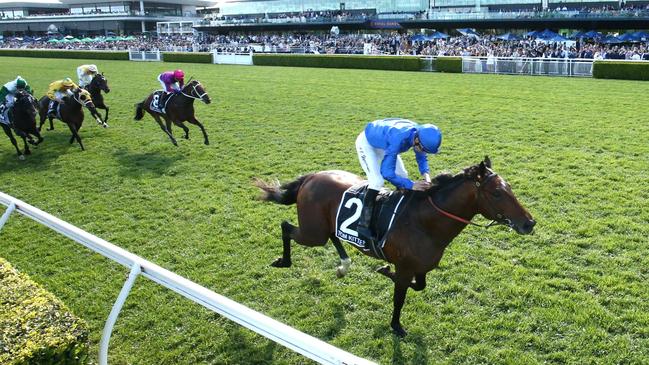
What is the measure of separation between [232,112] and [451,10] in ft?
128

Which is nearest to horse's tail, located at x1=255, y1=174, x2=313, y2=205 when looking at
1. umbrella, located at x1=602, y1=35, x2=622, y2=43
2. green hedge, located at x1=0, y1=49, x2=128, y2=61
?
umbrella, located at x1=602, y1=35, x2=622, y2=43

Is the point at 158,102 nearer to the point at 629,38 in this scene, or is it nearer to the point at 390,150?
the point at 390,150

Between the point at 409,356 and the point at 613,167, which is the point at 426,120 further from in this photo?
the point at 409,356

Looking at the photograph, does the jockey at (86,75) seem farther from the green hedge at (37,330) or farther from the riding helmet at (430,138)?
the riding helmet at (430,138)

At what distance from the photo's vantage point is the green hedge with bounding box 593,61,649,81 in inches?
→ 733

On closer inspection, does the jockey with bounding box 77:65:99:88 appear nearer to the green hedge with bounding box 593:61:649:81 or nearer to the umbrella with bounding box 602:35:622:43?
the green hedge with bounding box 593:61:649:81

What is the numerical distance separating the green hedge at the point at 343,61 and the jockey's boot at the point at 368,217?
2166 cm

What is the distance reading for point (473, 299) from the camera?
15.0 feet

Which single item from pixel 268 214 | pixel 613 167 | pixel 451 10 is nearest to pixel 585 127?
pixel 613 167

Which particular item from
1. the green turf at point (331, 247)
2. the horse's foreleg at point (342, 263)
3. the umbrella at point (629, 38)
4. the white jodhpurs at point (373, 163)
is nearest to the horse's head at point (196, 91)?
the green turf at point (331, 247)

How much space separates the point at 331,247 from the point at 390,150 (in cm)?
220

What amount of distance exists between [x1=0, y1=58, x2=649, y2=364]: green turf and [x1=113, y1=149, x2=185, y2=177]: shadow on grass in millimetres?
57

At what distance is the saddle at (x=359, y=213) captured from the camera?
410 centimetres

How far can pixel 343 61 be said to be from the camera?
89.7 feet
